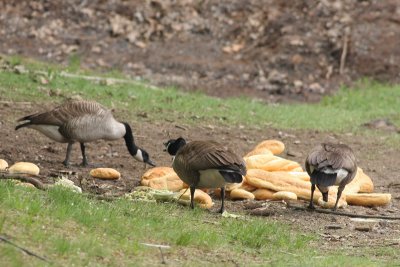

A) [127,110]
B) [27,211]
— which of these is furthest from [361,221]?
[127,110]

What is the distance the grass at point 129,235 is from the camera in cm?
638

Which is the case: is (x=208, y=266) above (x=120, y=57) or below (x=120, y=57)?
above

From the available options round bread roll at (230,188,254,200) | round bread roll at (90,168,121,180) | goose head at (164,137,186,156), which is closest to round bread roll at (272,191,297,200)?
round bread roll at (230,188,254,200)

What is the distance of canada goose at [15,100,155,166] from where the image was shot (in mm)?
11625

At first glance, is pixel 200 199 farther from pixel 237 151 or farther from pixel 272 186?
pixel 237 151

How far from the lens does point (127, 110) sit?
50.5 ft

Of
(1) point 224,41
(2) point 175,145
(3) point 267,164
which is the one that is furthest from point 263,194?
(1) point 224,41

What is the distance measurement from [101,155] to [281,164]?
308 cm

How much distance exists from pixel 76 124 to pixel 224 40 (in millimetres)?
12864

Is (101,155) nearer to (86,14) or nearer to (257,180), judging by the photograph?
(257,180)

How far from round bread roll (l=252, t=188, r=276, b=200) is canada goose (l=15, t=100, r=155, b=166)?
2.23 m

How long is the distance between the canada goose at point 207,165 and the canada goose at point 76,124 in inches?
99.6

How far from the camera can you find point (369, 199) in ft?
34.2

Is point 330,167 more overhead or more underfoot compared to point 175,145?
more overhead
